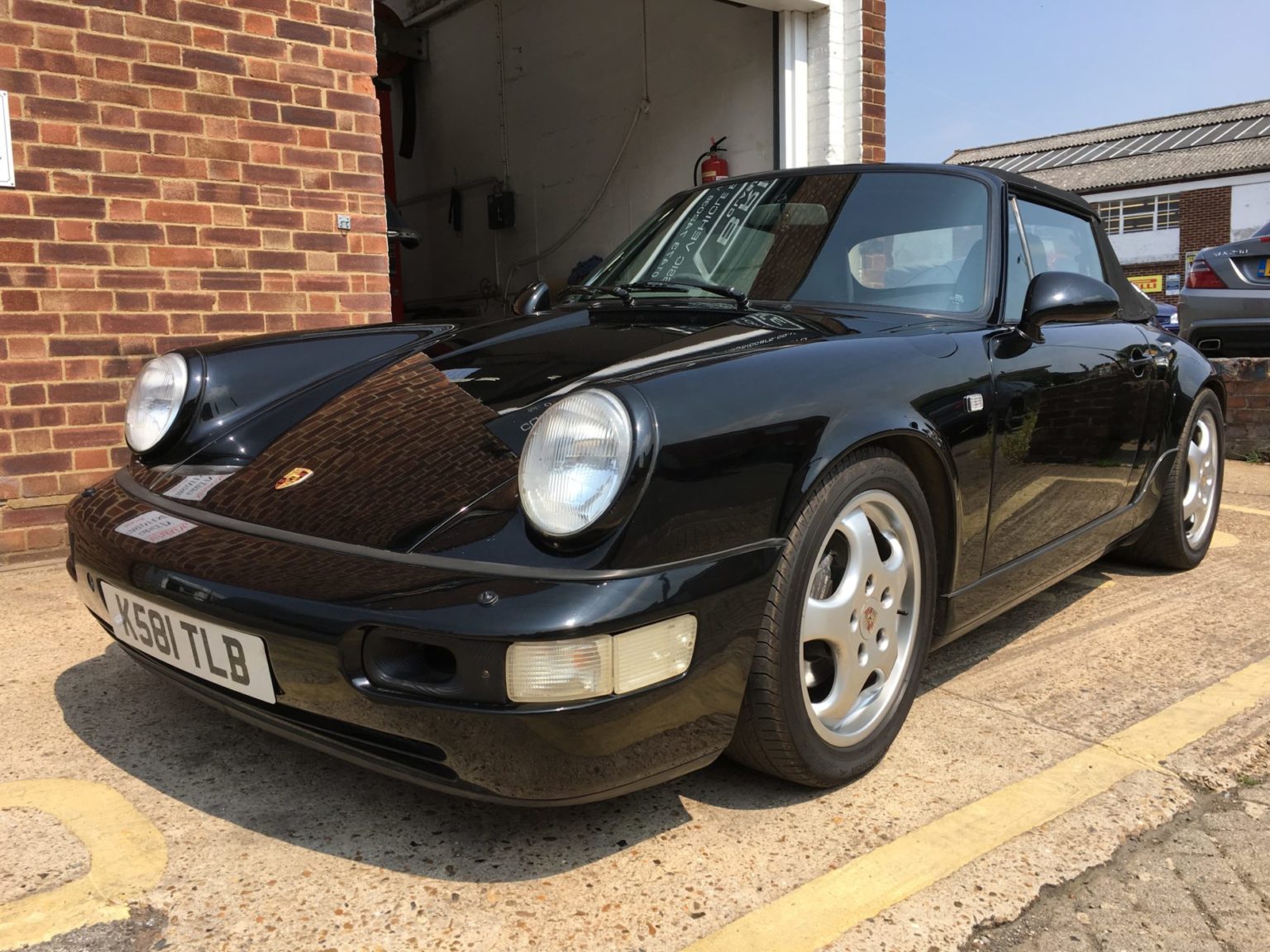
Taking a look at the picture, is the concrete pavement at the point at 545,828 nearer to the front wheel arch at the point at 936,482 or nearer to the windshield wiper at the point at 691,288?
the front wheel arch at the point at 936,482

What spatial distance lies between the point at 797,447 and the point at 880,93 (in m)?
5.65

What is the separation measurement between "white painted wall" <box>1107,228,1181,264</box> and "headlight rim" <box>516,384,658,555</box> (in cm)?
3725

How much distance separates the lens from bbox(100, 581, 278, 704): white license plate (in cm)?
165

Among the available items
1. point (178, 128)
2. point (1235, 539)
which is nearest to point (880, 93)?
point (1235, 539)

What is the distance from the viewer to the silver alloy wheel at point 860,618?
6.24 feet

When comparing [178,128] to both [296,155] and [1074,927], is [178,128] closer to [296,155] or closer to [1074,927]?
[296,155]

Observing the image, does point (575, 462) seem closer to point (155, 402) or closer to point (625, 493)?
point (625, 493)

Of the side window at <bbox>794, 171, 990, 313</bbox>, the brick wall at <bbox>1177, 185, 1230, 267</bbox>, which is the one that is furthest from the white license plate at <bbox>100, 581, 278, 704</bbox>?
the brick wall at <bbox>1177, 185, 1230, 267</bbox>

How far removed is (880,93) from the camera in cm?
664

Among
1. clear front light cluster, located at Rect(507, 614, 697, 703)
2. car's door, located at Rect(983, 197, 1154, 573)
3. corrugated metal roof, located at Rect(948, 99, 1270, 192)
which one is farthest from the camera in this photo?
corrugated metal roof, located at Rect(948, 99, 1270, 192)

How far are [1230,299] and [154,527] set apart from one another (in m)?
7.36

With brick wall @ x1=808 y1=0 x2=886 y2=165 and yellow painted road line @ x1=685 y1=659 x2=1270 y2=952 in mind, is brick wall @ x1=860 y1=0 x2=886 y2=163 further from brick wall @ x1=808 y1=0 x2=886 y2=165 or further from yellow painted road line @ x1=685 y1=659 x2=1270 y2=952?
yellow painted road line @ x1=685 y1=659 x2=1270 y2=952

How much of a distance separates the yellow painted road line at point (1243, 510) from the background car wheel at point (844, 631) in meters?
3.58

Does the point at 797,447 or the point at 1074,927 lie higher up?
the point at 797,447
